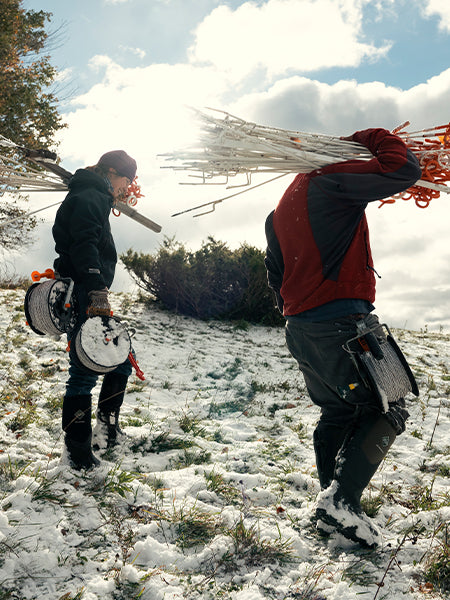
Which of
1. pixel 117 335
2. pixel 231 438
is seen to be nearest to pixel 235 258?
pixel 231 438

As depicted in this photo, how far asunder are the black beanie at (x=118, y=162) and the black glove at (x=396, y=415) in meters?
2.39

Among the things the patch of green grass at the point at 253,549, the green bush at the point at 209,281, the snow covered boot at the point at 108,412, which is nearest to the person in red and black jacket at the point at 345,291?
the patch of green grass at the point at 253,549

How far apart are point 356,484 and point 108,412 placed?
182cm

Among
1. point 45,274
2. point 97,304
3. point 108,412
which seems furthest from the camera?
point 108,412

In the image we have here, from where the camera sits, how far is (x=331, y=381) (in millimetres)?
2215

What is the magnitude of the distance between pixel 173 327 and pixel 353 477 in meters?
6.26

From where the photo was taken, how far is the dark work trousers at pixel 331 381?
214 cm

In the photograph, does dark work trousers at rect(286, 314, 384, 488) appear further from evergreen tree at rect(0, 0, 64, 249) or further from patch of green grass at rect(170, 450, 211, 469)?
evergreen tree at rect(0, 0, 64, 249)

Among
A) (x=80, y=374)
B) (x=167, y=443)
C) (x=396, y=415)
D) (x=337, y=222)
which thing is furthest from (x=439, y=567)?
(x=80, y=374)

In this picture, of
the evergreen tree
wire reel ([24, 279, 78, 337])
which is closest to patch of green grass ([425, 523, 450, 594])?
wire reel ([24, 279, 78, 337])

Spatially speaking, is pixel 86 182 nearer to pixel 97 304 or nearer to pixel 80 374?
pixel 97 304

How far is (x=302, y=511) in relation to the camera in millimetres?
2494

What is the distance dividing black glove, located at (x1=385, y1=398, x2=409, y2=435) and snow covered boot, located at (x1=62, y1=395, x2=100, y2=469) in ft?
5.79

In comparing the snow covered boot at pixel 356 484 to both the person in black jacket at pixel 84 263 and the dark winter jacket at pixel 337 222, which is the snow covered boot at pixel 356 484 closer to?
the dark winter jacket at pixel 337 222
